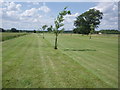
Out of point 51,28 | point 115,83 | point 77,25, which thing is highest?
point 77,25

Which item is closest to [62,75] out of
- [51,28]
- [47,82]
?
[47,82]

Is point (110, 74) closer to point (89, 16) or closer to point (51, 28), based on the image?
point (51, 28)

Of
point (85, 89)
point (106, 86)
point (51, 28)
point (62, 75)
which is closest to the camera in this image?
point (85, 89)

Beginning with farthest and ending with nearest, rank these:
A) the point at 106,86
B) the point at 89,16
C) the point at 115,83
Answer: the point at 89,16, the point at 115,83, the point at 106,86

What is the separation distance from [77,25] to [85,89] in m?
78.8

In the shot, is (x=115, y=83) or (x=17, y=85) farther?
(x=115, y=83)

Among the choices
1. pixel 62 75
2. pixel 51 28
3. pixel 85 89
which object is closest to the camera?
pixel 85 89

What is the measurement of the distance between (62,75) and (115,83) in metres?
2.12

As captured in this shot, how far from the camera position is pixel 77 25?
3187 inches

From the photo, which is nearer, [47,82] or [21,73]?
[47,82]

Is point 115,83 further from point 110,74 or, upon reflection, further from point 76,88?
point 76,88

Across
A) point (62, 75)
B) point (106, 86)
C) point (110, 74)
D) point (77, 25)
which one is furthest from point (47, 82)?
point (77, 25)

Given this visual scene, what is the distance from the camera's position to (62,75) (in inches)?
215

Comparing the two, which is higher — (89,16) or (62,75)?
(89,16)
